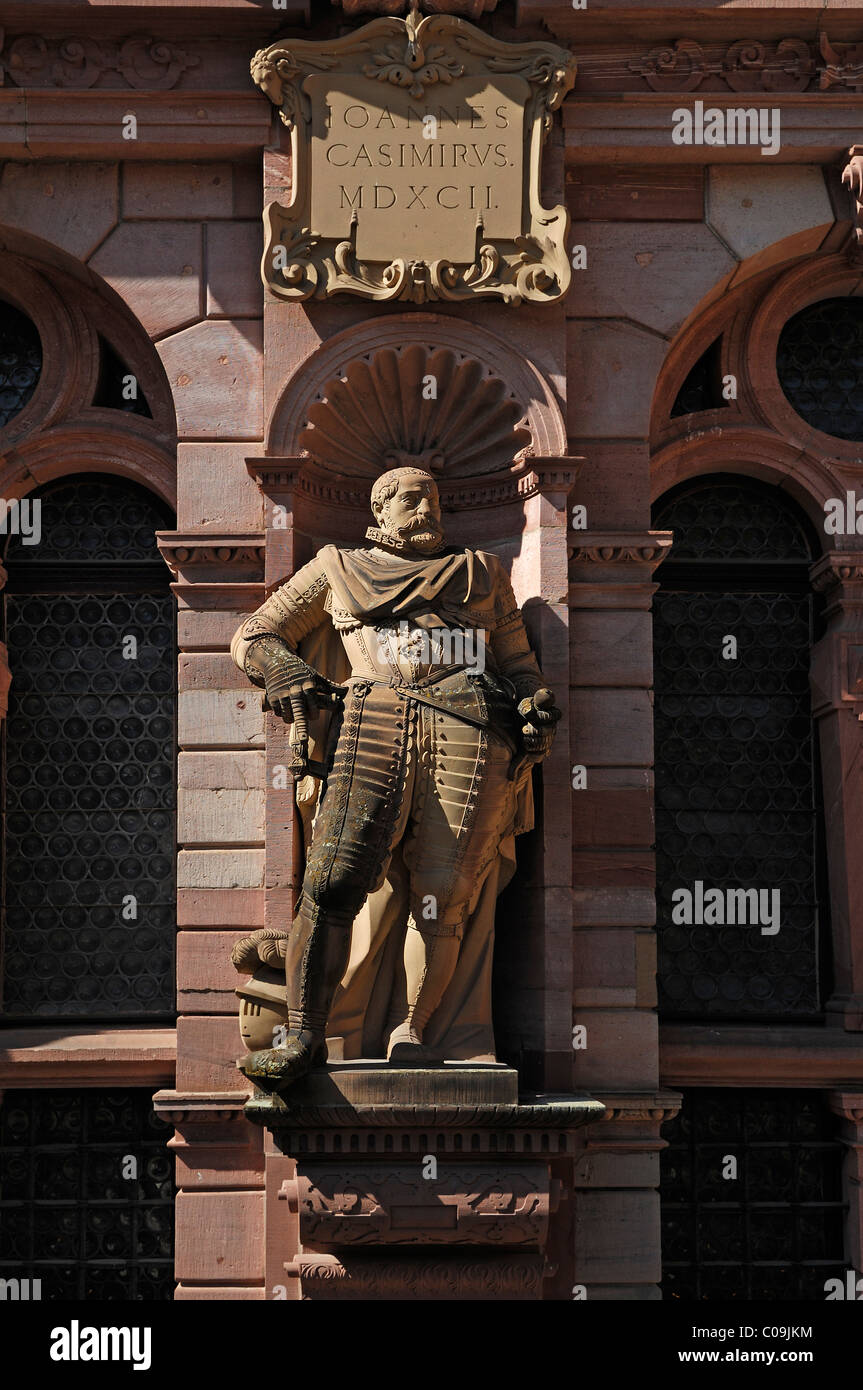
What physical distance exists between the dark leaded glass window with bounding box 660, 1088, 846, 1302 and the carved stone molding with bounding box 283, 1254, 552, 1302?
1.67 m

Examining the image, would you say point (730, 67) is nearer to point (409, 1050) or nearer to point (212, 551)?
point (212, 551)

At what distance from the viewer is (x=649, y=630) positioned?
12.2 metres

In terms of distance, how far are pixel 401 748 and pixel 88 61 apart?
17.0 ft

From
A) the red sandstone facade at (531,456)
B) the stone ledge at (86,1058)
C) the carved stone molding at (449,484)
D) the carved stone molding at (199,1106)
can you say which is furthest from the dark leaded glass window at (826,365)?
the stone ledge at (86,1058)

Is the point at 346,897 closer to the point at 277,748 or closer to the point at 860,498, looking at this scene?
Answer: the point at 277,748

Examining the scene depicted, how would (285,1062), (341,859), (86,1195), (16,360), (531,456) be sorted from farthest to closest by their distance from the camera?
(16,360), (86,1195), (531,456), (341,859), (285,1062)

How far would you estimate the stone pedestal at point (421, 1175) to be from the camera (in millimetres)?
10695

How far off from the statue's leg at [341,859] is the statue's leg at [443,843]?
0.16 m

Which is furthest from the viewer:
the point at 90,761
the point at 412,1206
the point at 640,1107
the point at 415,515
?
the point at 90,761

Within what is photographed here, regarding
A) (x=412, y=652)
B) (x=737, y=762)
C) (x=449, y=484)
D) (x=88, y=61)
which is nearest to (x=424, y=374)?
(x=449, y=484)

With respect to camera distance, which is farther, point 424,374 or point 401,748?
point 424,374

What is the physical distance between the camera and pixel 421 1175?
10859 millimetres

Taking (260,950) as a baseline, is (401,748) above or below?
above

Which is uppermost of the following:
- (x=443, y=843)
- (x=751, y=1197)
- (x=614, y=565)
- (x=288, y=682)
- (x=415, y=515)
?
(x=415, y=515)
